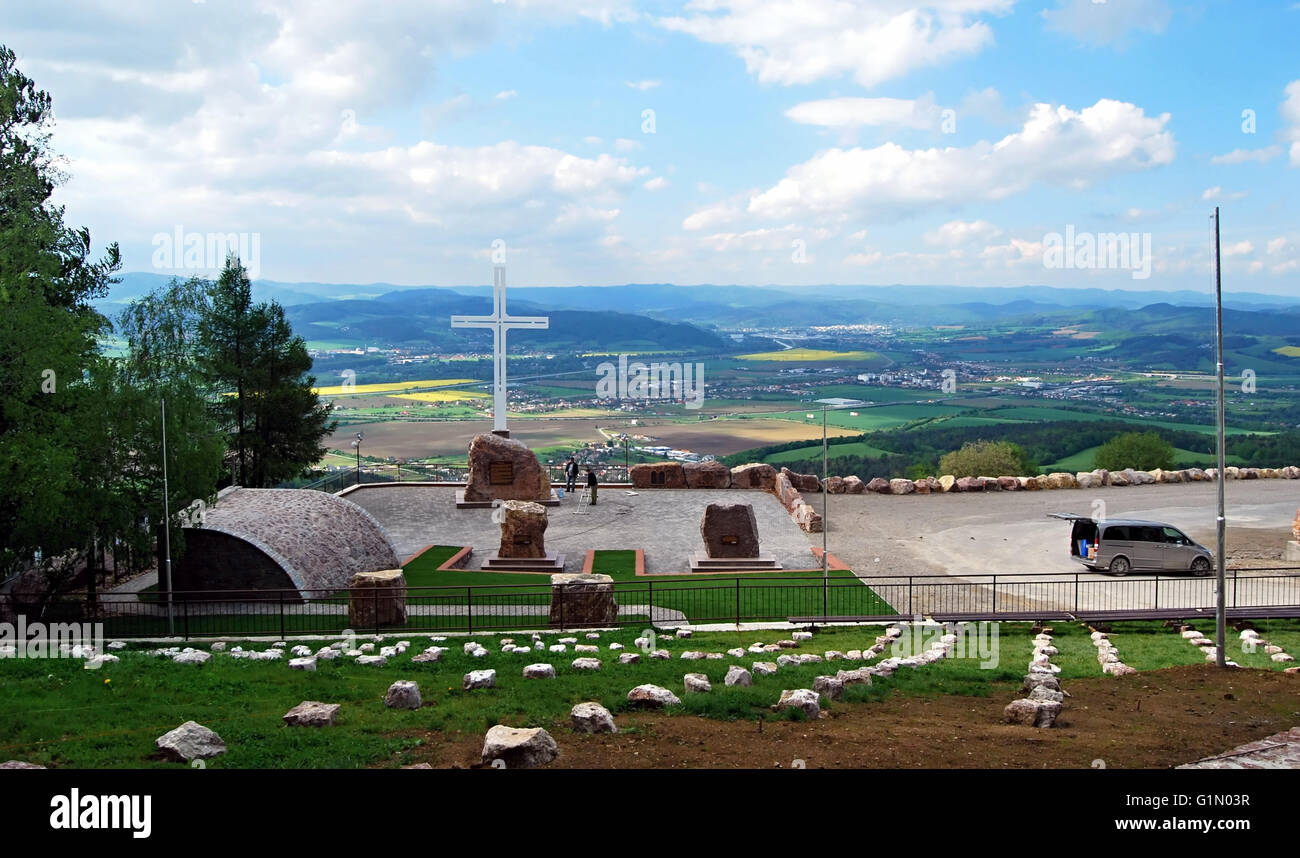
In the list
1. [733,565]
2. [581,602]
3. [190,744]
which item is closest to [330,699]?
[190,744]

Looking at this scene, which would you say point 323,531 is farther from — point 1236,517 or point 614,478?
point 1236,517

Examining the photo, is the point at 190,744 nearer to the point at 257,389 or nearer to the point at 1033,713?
the point at 1033,713

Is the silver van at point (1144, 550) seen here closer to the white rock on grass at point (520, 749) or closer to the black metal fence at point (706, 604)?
the black metal fence at point (706, 604)

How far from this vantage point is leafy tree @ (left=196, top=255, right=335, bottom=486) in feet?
125

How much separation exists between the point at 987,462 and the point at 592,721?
43104 millimetres

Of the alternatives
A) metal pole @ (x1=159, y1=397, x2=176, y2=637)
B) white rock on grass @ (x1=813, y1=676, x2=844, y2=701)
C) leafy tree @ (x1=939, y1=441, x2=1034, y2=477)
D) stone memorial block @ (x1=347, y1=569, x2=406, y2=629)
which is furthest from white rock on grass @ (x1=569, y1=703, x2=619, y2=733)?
leafy tree @ (x1=939, y1=441, x2=1034, y2=477)

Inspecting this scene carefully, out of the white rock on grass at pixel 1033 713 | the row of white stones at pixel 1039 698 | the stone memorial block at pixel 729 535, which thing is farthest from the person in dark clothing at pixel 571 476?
the white rock on grass at pixel 1033 713

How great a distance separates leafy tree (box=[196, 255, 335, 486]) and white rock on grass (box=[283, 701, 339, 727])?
28456 millimetres

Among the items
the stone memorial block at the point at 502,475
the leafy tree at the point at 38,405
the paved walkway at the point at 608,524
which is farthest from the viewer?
the stone memorial block at the point at 502,475

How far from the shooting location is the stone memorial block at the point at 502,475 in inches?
1452

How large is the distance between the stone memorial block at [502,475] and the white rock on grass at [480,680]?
23.4 metres

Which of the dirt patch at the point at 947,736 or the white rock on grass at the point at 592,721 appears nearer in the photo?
the dirt patch at the point at 947,736

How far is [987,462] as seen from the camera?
50375mm

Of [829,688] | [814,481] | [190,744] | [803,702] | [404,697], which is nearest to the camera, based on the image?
[190,744]
